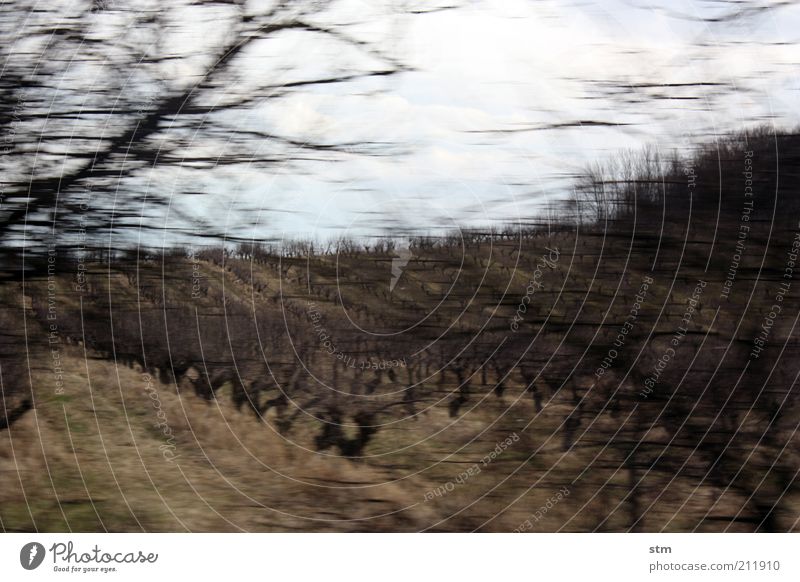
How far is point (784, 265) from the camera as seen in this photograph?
2291mm

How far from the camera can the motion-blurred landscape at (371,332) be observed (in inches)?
90.3

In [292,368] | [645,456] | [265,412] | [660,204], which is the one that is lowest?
[645,456]

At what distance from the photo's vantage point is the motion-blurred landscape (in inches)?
90.3

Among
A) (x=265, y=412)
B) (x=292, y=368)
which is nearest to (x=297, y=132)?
(x=292, y=368)

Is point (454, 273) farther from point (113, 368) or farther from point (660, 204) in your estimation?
point (113, 368)

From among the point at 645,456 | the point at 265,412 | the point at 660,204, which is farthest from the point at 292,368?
the point at 660,204

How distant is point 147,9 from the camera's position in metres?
2.34

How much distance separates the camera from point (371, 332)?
2320mm

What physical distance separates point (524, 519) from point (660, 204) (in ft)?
4.60

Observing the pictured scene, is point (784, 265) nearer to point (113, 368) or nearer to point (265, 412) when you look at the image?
point (265, 412)

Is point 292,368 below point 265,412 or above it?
above

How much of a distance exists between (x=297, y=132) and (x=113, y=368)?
123 centimetres
